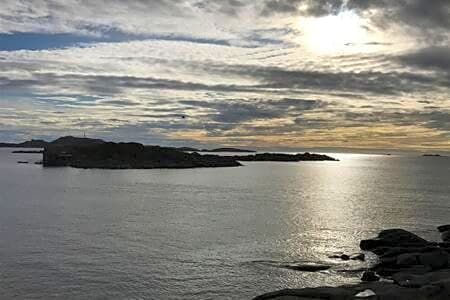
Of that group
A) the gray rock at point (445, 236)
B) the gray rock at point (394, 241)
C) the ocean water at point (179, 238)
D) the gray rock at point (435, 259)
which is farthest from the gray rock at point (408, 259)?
the gray rock at point (445, 236)

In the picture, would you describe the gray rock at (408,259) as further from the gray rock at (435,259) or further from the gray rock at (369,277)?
the gray rock at (369,277)

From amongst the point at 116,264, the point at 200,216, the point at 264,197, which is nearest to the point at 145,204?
the point at 200,216

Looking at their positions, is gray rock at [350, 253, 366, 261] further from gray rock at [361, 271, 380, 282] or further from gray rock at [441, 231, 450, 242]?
gray rock at [441, 231, 450, 242]

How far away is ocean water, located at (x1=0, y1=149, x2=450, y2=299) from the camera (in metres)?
33.8

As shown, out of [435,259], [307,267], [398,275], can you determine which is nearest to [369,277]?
[398,275]

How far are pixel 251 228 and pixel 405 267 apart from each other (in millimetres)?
21935

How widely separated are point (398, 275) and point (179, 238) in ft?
72.4

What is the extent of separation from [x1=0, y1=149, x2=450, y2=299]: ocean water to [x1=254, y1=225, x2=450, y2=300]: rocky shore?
216 centimetres

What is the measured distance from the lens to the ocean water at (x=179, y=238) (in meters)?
33.8

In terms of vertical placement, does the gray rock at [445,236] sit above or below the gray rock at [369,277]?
above

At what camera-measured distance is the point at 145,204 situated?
264ft

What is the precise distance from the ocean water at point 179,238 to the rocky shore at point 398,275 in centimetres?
216

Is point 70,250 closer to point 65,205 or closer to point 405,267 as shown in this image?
point 405,267

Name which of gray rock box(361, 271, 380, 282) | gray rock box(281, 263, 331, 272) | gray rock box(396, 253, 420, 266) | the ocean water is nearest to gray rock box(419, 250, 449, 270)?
gray rock box(396, 253, 420, 266)
